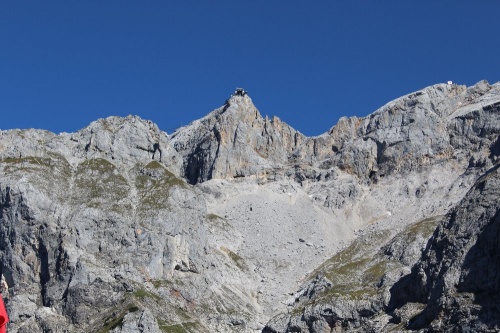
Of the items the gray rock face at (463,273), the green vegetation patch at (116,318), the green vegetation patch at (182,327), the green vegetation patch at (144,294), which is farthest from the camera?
the green vegetation patch at (144,294)

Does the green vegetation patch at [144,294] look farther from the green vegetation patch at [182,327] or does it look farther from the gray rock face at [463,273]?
the gray rock face at [463,273]

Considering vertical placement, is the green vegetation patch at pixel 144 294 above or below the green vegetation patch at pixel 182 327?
above

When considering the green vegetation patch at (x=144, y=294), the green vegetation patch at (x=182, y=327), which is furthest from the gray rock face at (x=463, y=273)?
the green vegetation patch at (x=144, y=294)

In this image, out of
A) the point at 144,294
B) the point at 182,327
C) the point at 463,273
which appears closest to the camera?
the point at 463,273

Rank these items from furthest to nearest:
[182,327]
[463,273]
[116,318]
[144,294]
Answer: [144,294] → [182,327] → [116,318] → [463,273]

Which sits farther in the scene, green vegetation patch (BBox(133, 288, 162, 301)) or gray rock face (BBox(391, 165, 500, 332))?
green vegetation patch (BBox(133, 288, 162, 301))

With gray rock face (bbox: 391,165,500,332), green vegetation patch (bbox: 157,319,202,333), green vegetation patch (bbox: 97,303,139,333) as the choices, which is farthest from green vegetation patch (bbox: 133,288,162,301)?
gray rock face (bbox: 391,165,500,332)

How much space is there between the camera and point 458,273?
125 meters

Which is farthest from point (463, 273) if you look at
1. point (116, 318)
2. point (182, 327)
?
point (116, 318)

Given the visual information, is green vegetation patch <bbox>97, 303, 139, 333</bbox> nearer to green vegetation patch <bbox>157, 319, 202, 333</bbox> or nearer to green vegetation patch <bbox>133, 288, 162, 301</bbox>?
green vegetation patch <bbox>133, 288, 162, 301</bbox>

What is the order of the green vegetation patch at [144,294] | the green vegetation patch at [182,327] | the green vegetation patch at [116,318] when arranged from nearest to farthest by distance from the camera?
the green vegetation patch at [116,318] → the green vegetation patch at [182,327] → the green vegetation patch at [144,294]

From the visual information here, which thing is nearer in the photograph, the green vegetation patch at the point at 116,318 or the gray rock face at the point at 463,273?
the gray rock face at the point at 463,273

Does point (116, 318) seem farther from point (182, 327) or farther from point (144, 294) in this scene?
point (182, 327)

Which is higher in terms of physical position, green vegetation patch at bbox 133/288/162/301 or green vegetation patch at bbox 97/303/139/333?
green vegetation patch at bbox 133/288/162/301
